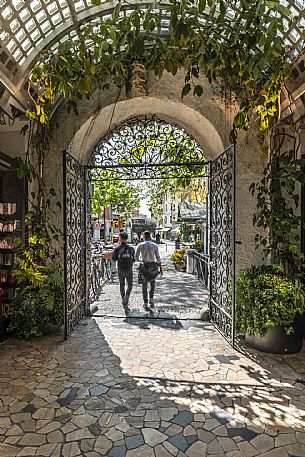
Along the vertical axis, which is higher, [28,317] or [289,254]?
[289,254]

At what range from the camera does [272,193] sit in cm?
436

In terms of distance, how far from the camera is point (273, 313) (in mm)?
3883

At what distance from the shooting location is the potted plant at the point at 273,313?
3.90 m

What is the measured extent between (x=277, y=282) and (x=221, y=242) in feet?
3.99

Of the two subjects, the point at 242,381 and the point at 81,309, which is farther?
the point at 81,309

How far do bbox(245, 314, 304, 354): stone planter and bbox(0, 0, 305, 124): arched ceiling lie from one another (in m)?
3.24

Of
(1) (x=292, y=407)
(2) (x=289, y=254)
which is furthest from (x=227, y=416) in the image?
(2) (x=289, y=254)

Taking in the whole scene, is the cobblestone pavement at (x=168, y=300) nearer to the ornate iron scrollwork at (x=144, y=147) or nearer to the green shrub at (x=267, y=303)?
the green shrub at (x=267, y=303)

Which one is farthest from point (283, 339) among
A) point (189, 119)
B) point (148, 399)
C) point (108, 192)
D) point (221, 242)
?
point (108, 192)

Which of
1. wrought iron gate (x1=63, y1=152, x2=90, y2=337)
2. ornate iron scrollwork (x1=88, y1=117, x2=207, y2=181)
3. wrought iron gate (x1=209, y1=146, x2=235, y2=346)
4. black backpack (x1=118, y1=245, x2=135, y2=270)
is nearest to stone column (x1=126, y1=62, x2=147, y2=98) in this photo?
ornate iron scrollwork (x1=88, y1=117, x2=207, y2=181)

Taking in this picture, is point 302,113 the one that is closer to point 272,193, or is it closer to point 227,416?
point 272,193

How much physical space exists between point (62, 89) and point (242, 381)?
142 inches

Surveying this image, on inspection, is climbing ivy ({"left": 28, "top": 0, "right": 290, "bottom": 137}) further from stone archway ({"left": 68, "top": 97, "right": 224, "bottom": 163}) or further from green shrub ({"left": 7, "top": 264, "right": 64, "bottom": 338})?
green shrub ({"left": 7, "top": 264, "right": 64, "bottom": 338})

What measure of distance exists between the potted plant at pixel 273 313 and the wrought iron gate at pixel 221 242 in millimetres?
359
